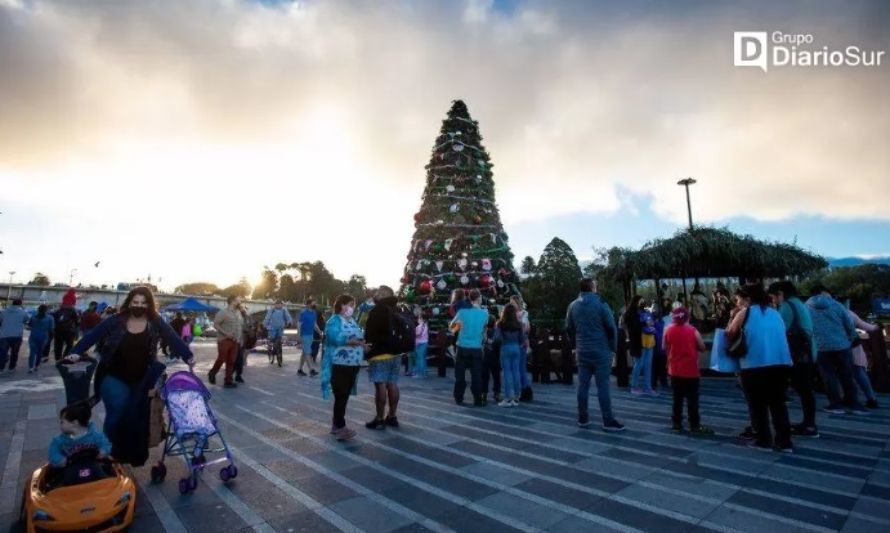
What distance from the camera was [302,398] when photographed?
904 cm

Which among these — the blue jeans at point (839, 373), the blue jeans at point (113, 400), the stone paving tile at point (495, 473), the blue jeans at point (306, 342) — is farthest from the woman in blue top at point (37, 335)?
the blue jeans at point (839, 373)

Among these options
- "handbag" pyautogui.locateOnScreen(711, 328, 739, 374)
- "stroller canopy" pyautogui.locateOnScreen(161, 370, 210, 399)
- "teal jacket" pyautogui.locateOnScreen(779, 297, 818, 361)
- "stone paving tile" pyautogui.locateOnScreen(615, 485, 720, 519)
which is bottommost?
"stone paving tile" pyautogui.locateOnScreen(615, 485, 720, 519)

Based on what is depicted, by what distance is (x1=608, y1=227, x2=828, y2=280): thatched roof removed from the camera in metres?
14.5

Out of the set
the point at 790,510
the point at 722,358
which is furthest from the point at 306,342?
the point at 790,510

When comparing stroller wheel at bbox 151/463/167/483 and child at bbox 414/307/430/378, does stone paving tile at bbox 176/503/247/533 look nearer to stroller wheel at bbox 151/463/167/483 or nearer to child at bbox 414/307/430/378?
stroller wheel at bbox 151/463/167/483

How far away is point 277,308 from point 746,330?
12.8 meters

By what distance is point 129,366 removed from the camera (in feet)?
14.4

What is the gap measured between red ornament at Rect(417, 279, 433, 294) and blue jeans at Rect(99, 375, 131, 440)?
1206cm

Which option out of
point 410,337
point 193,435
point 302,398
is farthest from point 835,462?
point 302,398

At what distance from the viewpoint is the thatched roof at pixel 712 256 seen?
47.7ft

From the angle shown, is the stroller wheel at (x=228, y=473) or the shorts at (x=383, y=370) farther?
the shorts at (x=383, y=370)

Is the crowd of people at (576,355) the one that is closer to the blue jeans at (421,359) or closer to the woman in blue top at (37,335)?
the blue jeans at (421,359)

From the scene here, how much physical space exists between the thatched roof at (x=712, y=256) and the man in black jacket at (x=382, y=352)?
11.2m

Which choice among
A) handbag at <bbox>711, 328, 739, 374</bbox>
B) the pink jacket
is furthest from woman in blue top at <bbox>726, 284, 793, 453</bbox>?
the pink jacket
